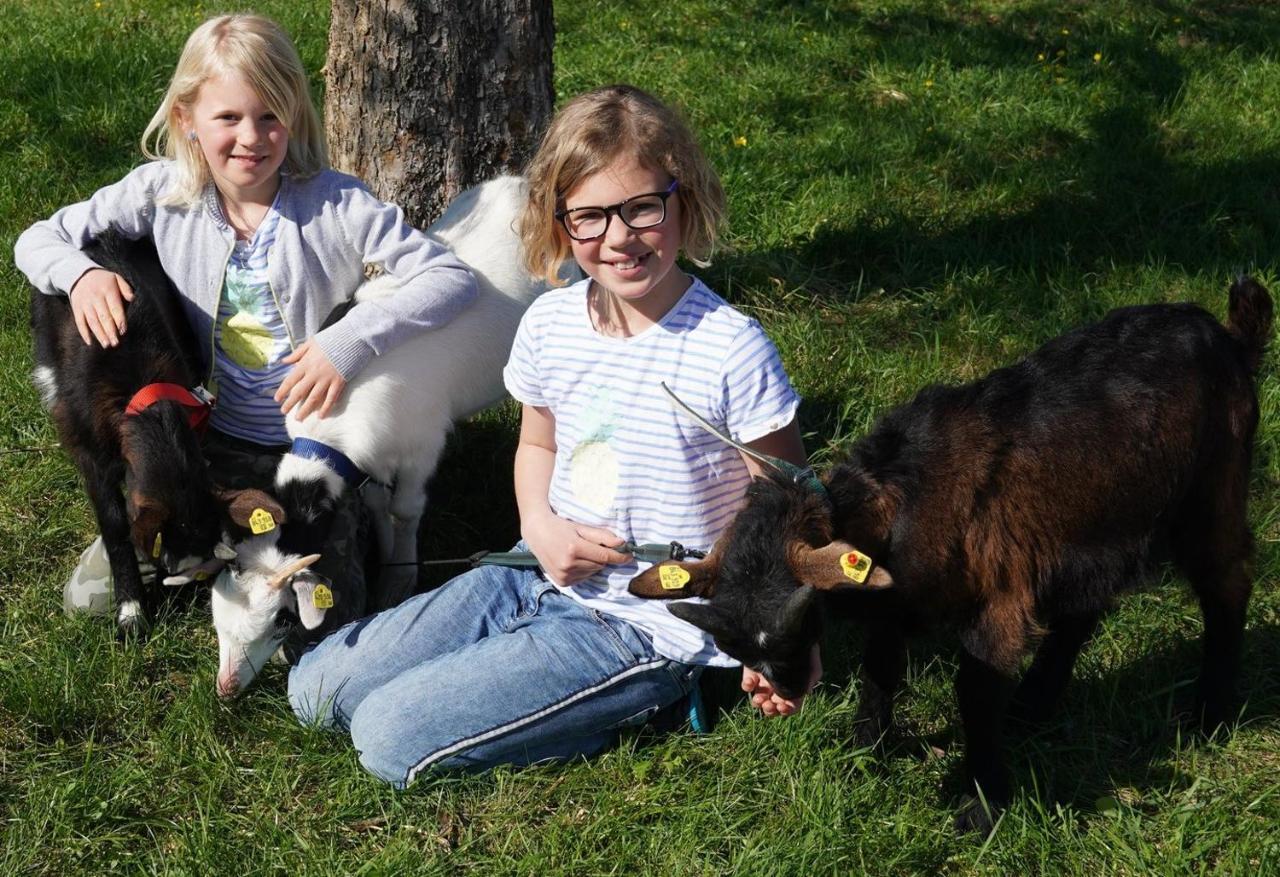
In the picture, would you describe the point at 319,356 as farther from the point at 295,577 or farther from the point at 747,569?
the point at 747,569

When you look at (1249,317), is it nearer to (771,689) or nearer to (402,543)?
(771,689)

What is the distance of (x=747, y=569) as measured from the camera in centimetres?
274

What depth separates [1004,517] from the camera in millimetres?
2922

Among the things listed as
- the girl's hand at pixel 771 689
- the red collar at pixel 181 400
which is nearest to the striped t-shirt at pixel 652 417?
the girl's hand at pixel 771 689

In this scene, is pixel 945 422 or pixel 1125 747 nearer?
pixel 945 422

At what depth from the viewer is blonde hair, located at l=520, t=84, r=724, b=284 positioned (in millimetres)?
2908

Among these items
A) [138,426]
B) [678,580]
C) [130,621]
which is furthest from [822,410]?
[130,621]

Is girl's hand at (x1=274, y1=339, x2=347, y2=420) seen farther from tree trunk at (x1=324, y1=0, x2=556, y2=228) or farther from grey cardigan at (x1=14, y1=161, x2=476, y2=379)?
tree trunk at (x1=324, y1=0, x2=556, y2=228)

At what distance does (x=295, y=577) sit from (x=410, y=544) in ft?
2.15

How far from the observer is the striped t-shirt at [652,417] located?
2998 mm

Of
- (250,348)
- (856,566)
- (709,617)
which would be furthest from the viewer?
(250,348)

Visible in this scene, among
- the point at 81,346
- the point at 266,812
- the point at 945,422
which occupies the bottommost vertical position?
the point at 266,812

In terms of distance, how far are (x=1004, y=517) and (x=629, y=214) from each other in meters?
1.12

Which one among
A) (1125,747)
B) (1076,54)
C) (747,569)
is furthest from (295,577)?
(1076,54)
